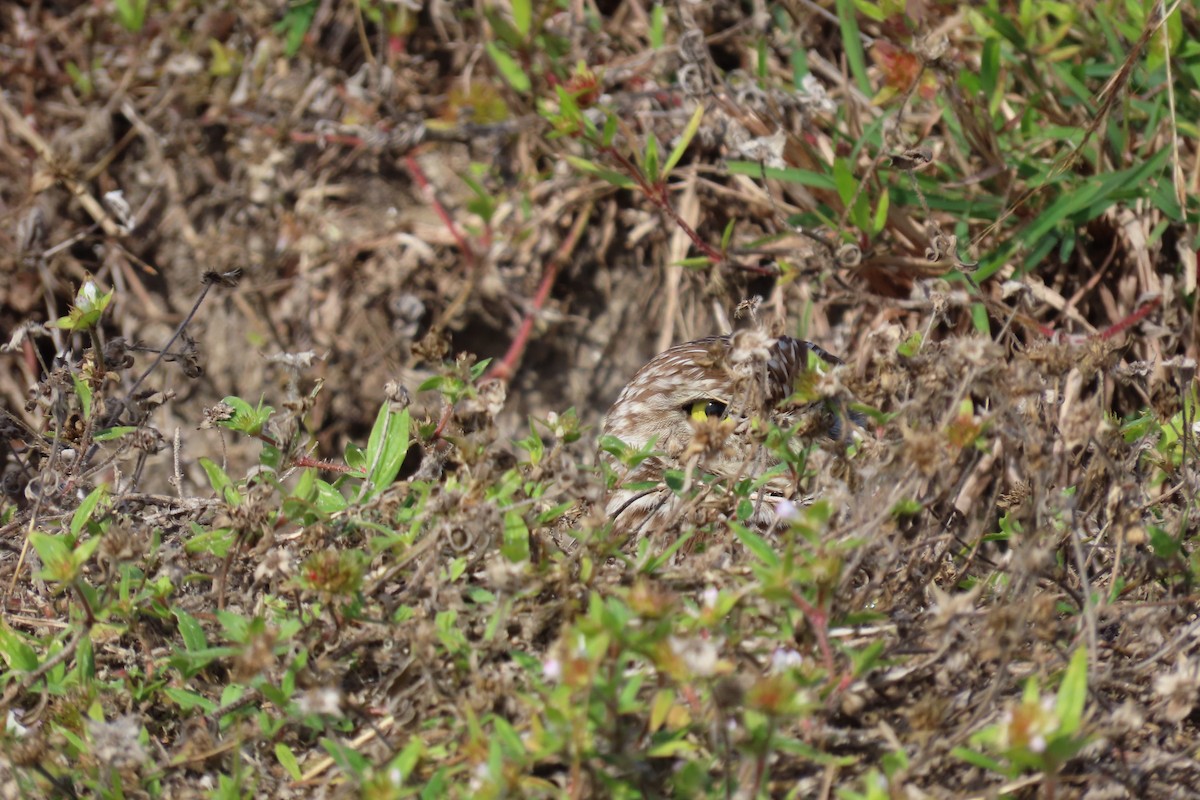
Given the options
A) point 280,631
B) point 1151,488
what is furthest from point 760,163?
point 280,631

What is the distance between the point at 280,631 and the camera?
2.27m

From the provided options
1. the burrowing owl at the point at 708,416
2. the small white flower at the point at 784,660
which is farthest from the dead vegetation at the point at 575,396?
the burrowing owl at the point at 708,416

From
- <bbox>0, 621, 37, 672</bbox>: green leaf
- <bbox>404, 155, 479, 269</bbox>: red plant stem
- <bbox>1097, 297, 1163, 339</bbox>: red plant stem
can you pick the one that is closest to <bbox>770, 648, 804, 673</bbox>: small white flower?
<bbox>0, 621, 37, 672</bbox>: green leaf

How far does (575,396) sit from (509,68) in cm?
130

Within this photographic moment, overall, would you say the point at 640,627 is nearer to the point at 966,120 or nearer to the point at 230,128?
the point at 966,120

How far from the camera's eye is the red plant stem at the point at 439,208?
491 centimetres

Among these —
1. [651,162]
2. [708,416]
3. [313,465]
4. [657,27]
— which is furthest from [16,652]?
[657,27]

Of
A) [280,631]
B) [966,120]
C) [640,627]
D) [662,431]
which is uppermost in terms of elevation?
[966,120]

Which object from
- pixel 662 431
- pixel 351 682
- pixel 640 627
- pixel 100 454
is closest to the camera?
pixel 640 627

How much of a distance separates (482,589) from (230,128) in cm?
345

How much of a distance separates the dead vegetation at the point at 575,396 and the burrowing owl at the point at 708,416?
13cm

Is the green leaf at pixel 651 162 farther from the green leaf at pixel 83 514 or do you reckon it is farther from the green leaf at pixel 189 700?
the green leaf at pixel 189 700

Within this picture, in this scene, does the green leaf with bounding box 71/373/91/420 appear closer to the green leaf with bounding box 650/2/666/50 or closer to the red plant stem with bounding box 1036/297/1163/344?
the red plant stem with bounding box 1036/297/1163/344

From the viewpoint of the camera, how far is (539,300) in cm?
493
